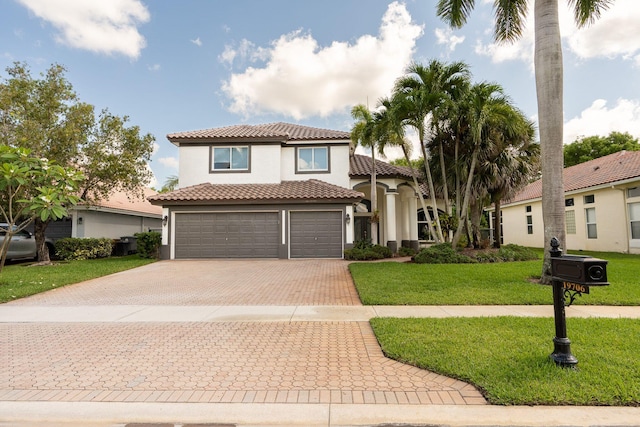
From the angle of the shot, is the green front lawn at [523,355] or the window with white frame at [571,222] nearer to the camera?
the green front lawn at [523,355]

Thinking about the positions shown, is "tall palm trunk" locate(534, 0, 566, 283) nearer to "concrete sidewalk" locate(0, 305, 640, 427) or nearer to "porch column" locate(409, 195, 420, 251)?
"concrete sidewalk" locate(0, 305, 640, 427)

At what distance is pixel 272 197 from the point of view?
641 inches

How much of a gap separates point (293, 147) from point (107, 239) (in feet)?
39.2

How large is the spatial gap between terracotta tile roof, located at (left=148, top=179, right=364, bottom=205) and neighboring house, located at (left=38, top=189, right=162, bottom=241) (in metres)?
4.16

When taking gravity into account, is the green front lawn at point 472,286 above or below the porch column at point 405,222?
below

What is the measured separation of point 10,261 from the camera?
54.1 feet

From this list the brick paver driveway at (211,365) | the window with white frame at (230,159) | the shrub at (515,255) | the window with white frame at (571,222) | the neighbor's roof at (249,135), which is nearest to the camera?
the brick paver driveway at (211,365)

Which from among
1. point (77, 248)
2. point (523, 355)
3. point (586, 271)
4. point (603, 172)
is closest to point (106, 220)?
point (77, 248)

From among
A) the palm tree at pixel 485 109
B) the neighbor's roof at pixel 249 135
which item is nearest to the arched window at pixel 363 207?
the neighbor's roof at pixel 249 135

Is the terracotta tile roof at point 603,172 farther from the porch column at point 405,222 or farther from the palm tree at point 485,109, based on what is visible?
the palm tree at point 485,109

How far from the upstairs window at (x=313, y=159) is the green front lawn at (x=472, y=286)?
863 cm

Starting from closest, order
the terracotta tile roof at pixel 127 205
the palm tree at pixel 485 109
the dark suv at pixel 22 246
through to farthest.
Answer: the palm tree at pixel 485 109
the dark suv at pixel 22 246
the terracotta tile roof at pixel 127 205

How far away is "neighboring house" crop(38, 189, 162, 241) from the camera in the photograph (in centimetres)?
1864

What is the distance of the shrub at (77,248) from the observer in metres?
17.2
